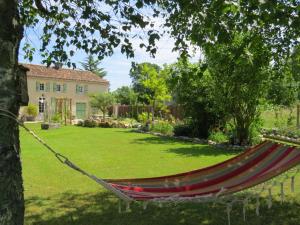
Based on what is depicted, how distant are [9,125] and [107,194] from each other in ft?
10.4

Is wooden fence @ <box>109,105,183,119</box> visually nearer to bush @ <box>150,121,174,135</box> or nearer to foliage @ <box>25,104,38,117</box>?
bush @ <box>150,121,174,135</box>

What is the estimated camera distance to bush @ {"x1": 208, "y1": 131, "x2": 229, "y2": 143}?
13.2 m

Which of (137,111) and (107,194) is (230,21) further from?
(137,111)

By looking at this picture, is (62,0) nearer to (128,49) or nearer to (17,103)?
(128,49)

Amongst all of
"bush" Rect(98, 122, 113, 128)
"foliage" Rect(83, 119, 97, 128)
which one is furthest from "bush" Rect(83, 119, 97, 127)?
"bush" Rect(98, 122, 113, 128)

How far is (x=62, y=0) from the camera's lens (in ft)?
19.4

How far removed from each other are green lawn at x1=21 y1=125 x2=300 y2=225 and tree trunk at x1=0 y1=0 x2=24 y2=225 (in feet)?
5.51

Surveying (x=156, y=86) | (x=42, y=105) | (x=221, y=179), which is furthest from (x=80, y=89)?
(x=221, y=179)

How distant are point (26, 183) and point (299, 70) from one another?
461cm

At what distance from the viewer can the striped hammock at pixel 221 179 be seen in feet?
13.4

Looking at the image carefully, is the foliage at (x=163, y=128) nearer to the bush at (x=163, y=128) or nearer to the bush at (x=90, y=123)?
the bush at (x=163, y=128)

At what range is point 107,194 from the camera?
6074mm

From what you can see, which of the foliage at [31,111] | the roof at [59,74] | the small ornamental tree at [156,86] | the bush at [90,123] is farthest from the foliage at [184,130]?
the roof at [59,74]

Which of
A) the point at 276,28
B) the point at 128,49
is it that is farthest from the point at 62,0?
Result: the point at 276,28
